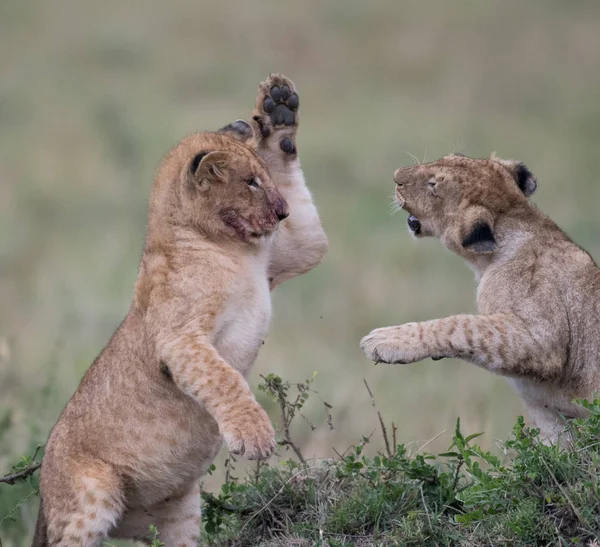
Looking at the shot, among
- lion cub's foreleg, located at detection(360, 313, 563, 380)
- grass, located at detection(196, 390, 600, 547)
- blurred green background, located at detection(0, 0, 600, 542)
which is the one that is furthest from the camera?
blurred green background, located at detection(0, 0, 600, 542)

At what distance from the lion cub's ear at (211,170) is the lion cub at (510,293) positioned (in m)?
1.01

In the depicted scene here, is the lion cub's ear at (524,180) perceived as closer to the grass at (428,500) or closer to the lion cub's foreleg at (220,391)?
the grass at (428,500)

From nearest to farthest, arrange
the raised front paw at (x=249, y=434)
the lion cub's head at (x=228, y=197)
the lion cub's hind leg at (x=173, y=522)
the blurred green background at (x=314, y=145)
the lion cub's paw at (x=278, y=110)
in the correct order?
the raised front paw at (x=249, y=434) < the lion cub's head at (x=228, y=197) < the lion cub's hind leg at (x=173, y=522) < the lion cub's paw at (x=278, y=110) < the blurred green background at (x=314, y=145)

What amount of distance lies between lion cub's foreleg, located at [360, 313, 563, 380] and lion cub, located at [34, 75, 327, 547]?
62cm

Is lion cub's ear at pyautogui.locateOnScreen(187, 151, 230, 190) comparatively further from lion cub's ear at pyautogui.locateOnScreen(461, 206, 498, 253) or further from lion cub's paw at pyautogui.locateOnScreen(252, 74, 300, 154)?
lion cub's ear at pyautogui.locateOnScreen(461, 206, 498, 253)

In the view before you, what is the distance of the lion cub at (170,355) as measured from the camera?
5.75 metres

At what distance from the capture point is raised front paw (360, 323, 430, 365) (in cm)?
Answer: 582

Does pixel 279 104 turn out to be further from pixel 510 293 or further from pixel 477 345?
pixel 477 345

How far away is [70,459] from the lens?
5.90 meters

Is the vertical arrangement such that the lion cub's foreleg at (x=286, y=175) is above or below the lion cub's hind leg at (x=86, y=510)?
above

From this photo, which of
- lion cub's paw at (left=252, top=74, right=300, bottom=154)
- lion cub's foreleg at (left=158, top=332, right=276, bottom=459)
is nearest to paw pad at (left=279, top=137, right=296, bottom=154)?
lion cub's paw at (left=252, top=74, right=300, bottom=154)

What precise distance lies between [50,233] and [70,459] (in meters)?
8.73

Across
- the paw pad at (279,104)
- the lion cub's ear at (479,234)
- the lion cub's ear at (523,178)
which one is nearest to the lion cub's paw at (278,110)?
the paw pad at (279,104)

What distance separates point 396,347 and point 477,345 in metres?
0.36
